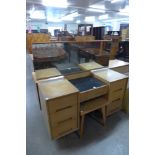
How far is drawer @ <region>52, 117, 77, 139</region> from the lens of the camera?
150 cm

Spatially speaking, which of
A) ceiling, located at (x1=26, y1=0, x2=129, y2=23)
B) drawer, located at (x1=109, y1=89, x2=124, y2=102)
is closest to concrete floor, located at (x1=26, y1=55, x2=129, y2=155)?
drawer, located at (x1=109, y1=89, x2=124, y2=102)

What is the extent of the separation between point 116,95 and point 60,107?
3.04 ft

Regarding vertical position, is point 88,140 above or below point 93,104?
below

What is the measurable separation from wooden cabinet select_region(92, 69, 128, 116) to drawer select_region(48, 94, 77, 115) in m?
0.59

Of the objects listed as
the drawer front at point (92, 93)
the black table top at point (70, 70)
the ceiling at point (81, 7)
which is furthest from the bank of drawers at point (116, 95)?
the ceiling at point (81, 7)

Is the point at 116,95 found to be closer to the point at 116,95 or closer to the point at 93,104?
the point at 116,95

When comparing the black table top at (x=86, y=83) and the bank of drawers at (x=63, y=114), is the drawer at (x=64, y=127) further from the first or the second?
the black table top at (x=86, y=83)

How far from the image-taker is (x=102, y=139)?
67.4 inches

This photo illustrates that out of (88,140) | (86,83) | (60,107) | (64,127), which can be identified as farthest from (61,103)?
(88,140)

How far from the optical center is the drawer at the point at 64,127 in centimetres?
150

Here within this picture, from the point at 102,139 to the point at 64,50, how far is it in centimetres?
133

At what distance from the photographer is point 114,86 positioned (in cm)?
183

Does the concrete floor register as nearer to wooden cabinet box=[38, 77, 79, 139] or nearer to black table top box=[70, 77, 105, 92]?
wooden cabinet box=[38, 77, 79, 139]
